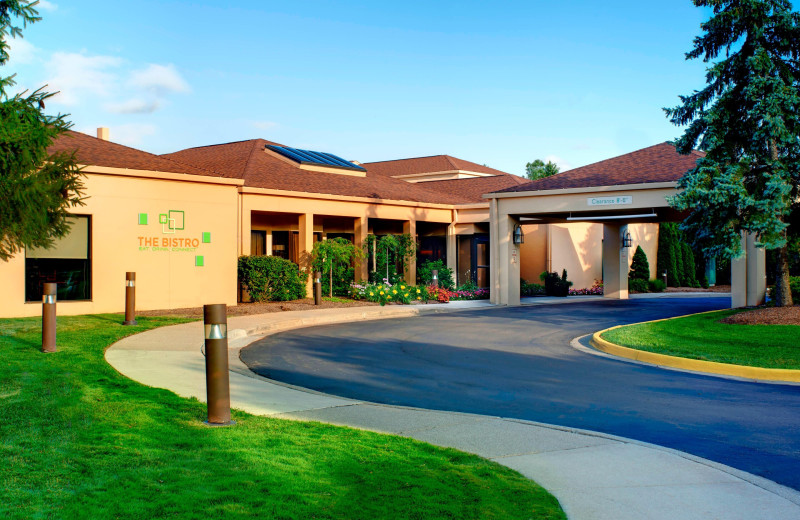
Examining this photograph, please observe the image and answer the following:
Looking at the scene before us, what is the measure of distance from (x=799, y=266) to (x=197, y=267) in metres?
19.0

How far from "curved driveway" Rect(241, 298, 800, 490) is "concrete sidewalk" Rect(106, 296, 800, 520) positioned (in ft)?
1.65

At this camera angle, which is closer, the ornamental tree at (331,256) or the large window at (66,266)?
the large window at (66,266)

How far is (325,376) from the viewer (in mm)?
10469

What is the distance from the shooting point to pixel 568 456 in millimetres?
6066

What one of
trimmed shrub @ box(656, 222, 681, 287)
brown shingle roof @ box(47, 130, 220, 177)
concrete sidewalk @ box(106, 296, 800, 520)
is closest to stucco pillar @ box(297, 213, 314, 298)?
brown shingle roof @ box(47, 130, 220, 177)

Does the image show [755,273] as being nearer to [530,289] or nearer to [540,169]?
[530,289]

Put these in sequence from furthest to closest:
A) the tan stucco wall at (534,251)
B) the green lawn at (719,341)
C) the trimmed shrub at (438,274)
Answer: the tan stucco wall at (534,251) → the trimmed shrub at (438,274) → the green lawn at (719,341)

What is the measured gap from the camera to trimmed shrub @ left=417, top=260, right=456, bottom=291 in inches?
1138

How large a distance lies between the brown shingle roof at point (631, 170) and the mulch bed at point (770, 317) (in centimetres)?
764

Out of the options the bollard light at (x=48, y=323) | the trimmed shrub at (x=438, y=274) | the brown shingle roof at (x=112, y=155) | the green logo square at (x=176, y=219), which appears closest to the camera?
the bollard light at (x=48, y=323)

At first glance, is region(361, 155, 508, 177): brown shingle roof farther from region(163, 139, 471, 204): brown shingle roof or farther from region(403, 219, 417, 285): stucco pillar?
region(403, 219, 417, 285): stucco pillar

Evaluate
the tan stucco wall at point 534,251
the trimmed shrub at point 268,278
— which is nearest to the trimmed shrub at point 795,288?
the trimmed shrub at point 268,278

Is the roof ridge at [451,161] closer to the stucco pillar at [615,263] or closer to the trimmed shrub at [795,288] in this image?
the stucco pillar at [615,263]

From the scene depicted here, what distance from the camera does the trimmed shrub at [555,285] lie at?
32406mm
